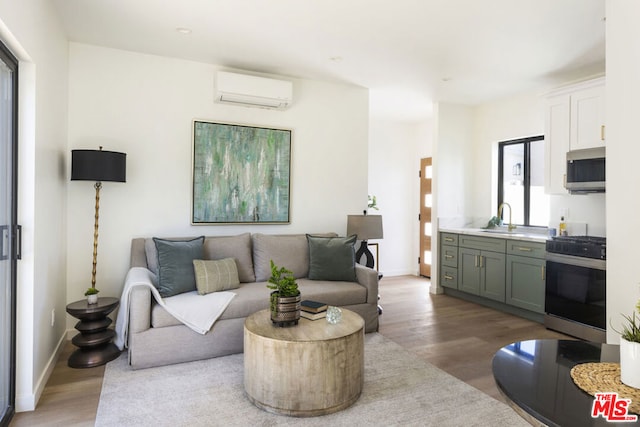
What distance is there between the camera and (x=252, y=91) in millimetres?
3977

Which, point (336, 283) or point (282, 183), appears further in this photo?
point (282, 183)

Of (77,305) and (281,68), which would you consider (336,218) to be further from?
(77,305)

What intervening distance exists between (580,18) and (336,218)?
114 inches

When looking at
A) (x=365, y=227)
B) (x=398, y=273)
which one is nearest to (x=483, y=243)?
(x=365, y=227)

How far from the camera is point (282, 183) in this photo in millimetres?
4355

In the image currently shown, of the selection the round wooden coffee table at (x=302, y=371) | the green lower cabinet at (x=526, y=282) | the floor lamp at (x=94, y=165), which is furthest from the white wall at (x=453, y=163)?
the floor lamp at (x=94, y=165)

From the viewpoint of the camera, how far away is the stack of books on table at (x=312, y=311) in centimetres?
273

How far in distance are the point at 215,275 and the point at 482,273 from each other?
3.23 metres

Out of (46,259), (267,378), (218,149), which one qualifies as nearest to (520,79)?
(218,149)

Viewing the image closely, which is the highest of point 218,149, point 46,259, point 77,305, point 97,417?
point 218,149

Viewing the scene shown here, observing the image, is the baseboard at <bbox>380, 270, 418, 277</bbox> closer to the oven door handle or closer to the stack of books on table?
the oven door handle

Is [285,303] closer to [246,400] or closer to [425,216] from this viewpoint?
[246,400]

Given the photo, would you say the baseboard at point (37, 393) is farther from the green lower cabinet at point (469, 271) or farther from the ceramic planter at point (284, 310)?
the green lower cabinet at point (469, 271)

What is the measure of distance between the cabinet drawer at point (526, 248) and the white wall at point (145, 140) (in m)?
2.29
